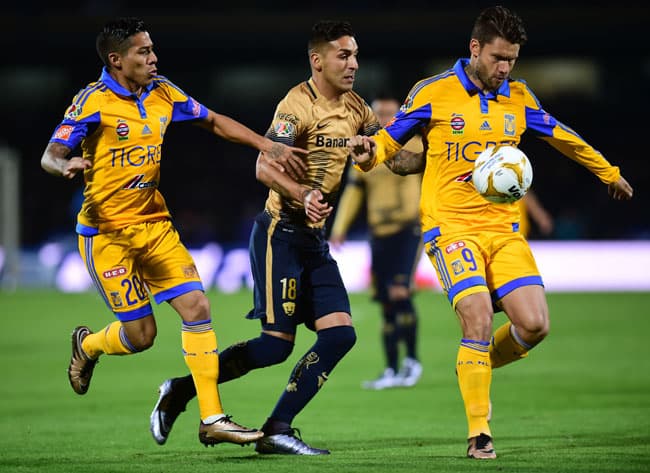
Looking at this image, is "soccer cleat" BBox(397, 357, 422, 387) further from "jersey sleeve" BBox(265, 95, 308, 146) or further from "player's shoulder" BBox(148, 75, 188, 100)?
"player's shoulder" BBox(148, 75, 188, 100)

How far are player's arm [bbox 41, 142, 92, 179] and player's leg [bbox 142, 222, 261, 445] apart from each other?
84cm

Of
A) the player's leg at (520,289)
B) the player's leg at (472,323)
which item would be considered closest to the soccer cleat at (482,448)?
the player's leg at (472,323)

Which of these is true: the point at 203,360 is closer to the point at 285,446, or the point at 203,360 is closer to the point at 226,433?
the point at 226,433

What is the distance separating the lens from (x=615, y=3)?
30062mm

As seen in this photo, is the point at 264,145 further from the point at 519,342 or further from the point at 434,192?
the point at 519,342

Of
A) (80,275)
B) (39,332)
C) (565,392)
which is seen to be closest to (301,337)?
(39,332)

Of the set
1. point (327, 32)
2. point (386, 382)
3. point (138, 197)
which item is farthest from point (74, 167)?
point (386, 382)

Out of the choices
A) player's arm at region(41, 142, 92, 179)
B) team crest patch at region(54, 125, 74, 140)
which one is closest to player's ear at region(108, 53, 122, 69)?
team crest patch at region(54, 125, 74, 140)

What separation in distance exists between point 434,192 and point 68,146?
6.95 ft

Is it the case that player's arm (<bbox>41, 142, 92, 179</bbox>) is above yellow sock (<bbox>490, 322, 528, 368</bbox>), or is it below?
above

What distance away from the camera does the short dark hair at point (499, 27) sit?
629cm

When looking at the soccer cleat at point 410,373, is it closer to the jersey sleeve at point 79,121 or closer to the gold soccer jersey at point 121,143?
the gold soccer jersey at point 121,143

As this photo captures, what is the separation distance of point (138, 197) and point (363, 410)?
297 cm

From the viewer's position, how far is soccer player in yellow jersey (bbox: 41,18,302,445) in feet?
21.1
